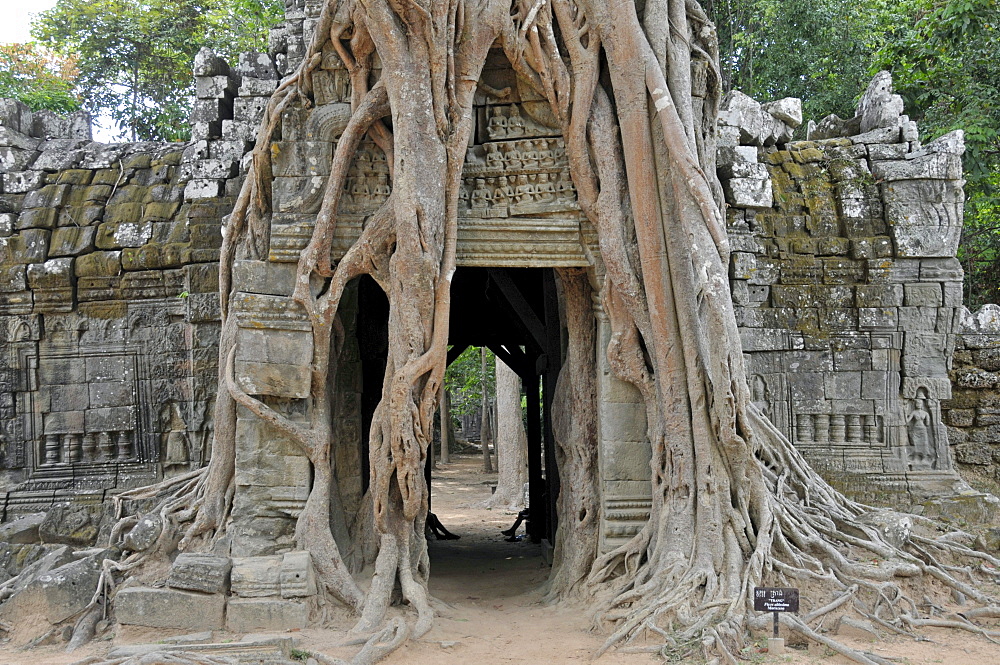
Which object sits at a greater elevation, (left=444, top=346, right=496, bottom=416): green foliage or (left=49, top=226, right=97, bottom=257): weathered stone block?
(left=49, top=226, right=97, bottom=257): weathered stone block

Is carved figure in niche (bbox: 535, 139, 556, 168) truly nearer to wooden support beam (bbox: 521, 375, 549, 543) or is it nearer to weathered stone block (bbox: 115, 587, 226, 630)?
wooden support beam (bbox: 521, 375, 549, 543)

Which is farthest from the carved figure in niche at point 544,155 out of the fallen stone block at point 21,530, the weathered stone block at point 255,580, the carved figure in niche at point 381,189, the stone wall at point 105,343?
the fallen stone block at point 21,530

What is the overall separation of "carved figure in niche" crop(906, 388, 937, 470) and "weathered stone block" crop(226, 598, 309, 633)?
15.8ft

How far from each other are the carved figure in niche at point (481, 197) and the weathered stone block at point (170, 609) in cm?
286

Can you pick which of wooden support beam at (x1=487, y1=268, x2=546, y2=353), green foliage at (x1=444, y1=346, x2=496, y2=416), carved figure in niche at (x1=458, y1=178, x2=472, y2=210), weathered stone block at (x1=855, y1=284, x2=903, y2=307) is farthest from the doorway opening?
green foliage at (x1=444, y1=346, x2=496, y2=416)

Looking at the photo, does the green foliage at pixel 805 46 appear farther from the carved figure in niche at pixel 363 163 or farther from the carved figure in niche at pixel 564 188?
the carved figure in niche at pixel 363 163

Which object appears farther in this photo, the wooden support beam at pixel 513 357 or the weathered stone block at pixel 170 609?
the wooden support beam at pixel 513 357

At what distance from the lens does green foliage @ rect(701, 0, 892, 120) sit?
11031mm

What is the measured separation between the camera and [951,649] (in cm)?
436

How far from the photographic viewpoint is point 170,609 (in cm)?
480

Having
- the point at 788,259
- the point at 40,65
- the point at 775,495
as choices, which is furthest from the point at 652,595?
the point at 40,65

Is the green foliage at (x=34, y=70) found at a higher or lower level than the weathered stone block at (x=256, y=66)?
higher

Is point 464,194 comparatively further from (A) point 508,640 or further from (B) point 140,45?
(B) point 140,45

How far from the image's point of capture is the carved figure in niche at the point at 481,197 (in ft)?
18.5
